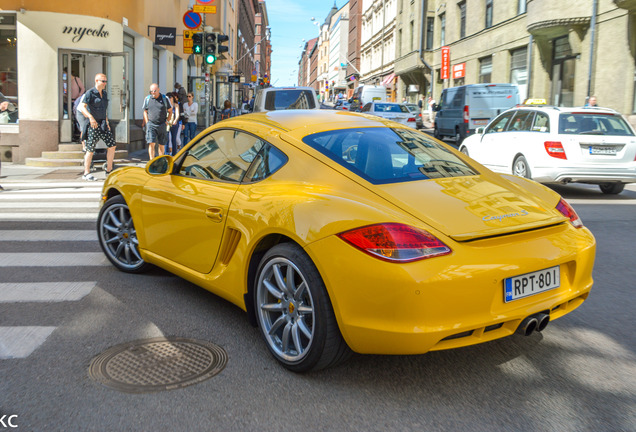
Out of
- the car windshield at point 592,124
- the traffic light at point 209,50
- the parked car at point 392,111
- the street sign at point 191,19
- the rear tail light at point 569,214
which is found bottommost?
the rear tail light at point 569,214

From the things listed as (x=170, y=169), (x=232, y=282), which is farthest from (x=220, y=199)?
(x=170, y=169)

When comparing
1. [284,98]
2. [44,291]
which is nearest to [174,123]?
[284,98]

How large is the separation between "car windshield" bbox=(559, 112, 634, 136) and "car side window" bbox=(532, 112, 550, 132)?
0.81ft

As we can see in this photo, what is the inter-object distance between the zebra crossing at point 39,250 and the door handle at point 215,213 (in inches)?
48.4

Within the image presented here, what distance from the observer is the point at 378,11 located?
74.0m

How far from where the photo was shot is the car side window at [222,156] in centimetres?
414

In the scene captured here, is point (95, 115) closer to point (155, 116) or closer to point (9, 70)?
point (155, 116)

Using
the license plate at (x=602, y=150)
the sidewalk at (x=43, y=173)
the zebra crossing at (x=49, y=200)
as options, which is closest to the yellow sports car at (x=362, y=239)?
the zebra crossing at (x=49, y=200)

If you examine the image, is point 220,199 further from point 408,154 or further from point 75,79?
point 75,79

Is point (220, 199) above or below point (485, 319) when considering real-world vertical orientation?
above

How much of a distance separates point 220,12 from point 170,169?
41341mm

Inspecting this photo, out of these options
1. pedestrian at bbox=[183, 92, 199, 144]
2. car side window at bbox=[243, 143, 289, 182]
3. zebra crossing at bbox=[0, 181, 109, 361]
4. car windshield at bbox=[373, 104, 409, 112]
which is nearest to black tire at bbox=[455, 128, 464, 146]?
car windshield at bbox=[373, 104, 409, 112]

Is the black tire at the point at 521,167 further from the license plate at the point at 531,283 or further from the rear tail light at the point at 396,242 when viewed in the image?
the rear tail light at the point at 396,242

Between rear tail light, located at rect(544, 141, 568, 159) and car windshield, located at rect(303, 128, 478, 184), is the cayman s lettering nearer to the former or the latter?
car windshield, located at rect(303, 128, 478, 184)
